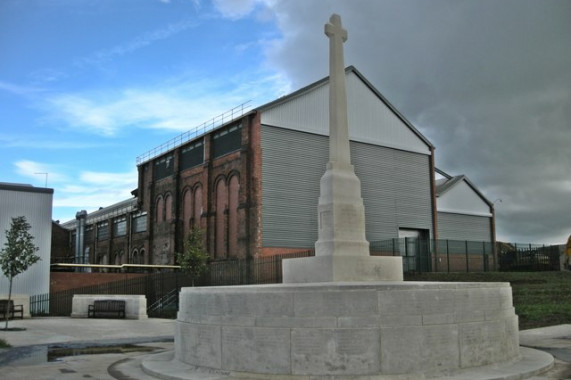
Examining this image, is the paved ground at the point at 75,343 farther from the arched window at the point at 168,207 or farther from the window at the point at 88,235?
the window at the point at 88,235

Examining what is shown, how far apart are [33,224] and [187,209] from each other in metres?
18.9

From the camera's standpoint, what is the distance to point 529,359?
10.4 metres

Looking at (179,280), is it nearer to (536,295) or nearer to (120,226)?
(536,295)

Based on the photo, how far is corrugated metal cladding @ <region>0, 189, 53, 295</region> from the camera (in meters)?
29.3

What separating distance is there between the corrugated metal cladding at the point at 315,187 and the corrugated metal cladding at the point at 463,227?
2.67m

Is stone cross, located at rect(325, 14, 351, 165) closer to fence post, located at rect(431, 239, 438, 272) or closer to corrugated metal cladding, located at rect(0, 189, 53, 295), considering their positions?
corrugated metal cladding, located at rect(0, 189, 53, 295)

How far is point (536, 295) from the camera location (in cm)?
2342

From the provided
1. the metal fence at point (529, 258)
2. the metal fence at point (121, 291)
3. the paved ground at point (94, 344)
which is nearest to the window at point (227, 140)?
the metal fence at point (121, 291)

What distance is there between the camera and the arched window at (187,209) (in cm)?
4791

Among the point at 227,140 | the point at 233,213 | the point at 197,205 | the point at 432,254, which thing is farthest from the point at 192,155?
the point at 432,254

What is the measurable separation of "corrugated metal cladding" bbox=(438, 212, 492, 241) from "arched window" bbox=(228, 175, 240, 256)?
18.4 m

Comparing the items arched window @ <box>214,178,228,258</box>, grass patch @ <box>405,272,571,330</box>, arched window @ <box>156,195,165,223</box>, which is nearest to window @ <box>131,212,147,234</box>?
arched window @ <box>156,195,165,223</box>

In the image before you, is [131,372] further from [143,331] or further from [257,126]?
[257,126]

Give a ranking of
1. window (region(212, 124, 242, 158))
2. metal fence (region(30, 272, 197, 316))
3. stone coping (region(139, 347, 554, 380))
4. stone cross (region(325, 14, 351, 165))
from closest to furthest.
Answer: stone coping (region(139, 347, 554, 380)) → stone cross (region(325, 14, 351, 165)) → metal fence (region(30, 272, 197, 316)) → window (region(212, 124, 242, 158))
